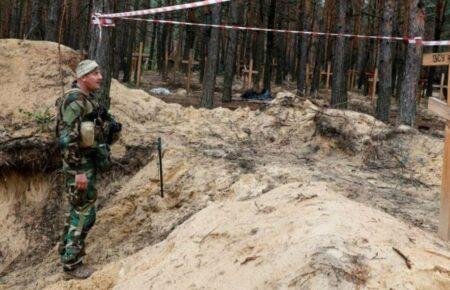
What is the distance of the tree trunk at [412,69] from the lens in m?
10.3

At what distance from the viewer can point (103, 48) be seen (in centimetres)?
760

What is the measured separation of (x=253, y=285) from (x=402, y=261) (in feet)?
2.98

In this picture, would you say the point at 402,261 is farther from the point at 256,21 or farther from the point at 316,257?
the point at 256,21

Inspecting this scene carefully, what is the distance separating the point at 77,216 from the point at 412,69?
7.83m

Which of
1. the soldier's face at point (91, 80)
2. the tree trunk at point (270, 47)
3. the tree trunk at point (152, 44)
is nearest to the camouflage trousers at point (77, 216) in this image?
the soldier's face at point (91, 80)

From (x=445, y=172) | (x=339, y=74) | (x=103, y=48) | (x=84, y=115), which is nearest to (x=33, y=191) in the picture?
(x=103, y=48)

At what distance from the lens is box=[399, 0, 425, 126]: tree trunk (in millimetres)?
10289

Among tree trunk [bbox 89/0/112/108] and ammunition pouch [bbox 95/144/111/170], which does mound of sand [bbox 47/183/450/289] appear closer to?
ammunition pouch [bbox 95/144/111/170]

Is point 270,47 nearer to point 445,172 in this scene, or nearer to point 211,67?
point 211,67

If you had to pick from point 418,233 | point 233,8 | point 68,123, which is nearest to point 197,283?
point 418,233

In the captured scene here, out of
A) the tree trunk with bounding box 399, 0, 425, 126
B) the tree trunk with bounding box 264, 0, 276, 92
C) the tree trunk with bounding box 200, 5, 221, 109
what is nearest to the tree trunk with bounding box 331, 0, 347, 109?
the tree trunk with bounding box 200, 5, 221, 109

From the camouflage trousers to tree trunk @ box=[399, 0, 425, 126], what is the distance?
7352 mm

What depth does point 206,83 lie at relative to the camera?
13.8 metres

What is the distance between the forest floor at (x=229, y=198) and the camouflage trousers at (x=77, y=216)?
0.24 metres
